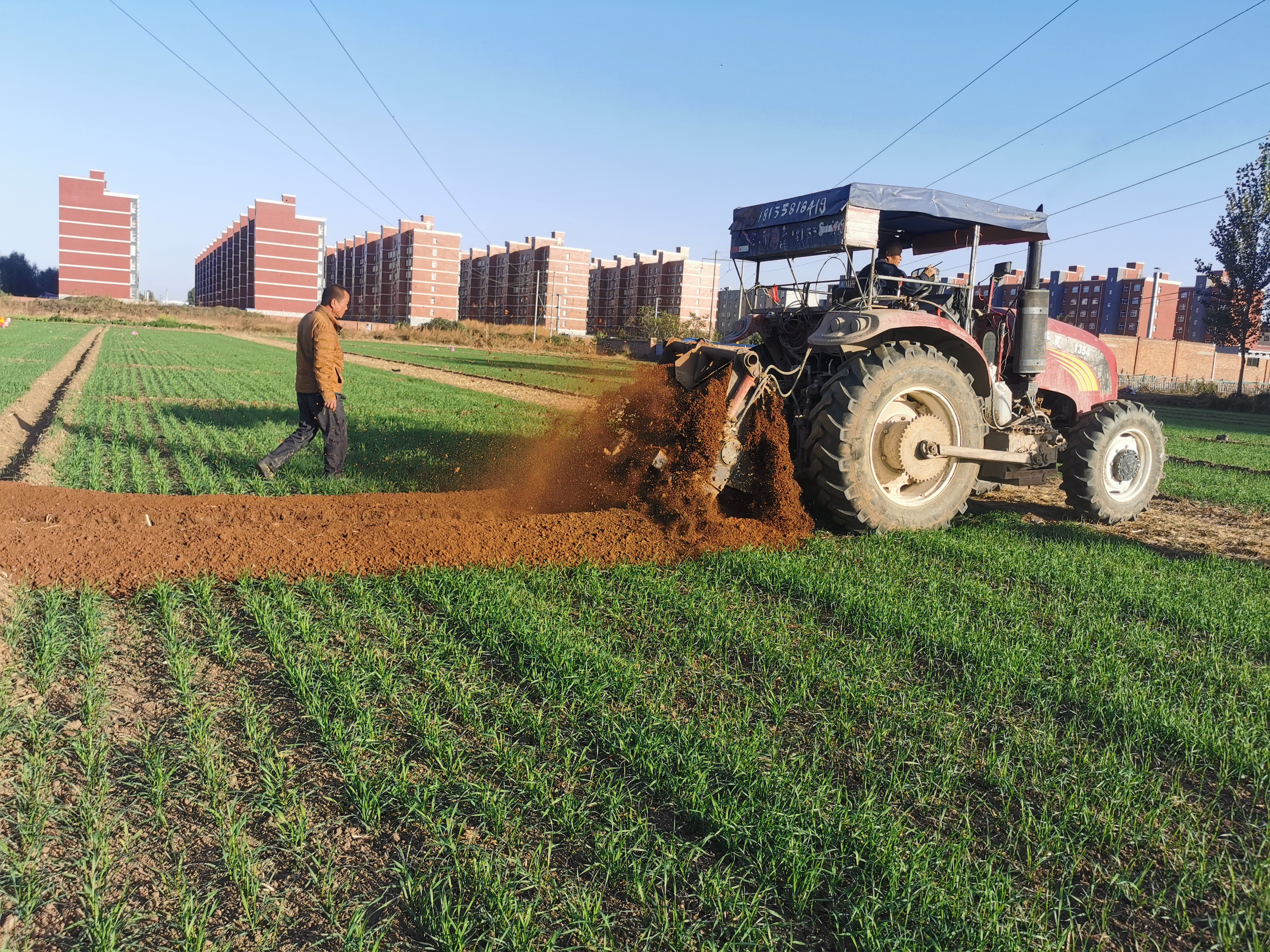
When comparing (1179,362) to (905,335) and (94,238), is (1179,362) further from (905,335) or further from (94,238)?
(94,238)

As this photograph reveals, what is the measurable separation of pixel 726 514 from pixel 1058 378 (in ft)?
12.2

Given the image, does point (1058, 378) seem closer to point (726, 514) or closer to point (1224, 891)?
point (726, 514)

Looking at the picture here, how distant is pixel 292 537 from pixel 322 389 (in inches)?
106

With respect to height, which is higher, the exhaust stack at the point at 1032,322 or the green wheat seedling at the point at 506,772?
the exhaust stack at the point at 1032,322

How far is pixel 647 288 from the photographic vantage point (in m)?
97.2

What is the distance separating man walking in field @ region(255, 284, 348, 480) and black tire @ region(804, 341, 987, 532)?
454 centimetres

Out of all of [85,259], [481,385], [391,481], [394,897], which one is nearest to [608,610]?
[394,897]

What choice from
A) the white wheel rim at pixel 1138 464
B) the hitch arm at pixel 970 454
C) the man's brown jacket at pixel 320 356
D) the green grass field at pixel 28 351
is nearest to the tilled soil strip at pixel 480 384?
the man's brown jacket at pixel 320 356

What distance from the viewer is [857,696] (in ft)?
11.3

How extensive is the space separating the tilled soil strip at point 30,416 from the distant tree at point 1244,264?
48856mm

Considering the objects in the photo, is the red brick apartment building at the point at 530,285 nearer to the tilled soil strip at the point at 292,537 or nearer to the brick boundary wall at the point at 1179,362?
the brick boundary wall at the point at 1179,362

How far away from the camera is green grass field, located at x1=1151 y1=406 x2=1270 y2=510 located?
999cm

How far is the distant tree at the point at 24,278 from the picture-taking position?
107938 mm

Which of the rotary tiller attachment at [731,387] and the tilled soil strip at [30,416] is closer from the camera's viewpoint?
the rotary tiller attachment at [731,387]
